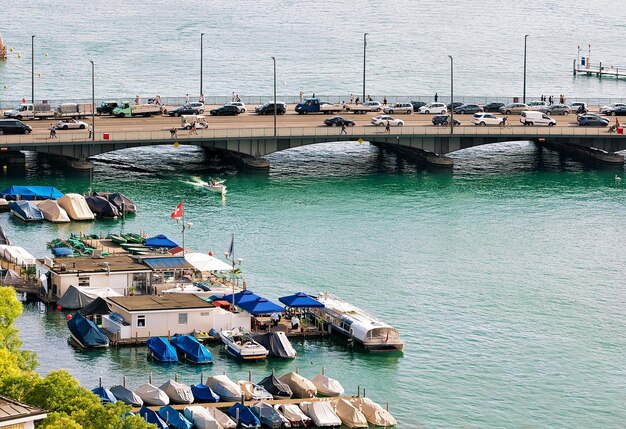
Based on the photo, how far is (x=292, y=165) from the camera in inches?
5625

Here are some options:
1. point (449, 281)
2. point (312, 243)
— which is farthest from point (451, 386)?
point (312, 243)

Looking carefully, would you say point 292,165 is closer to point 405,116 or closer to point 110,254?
point 405,116

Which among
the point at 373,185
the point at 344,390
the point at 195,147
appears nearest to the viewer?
the point at 344,390

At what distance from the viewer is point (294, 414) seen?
238 feet

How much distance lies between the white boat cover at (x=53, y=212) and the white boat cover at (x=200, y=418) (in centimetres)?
4469

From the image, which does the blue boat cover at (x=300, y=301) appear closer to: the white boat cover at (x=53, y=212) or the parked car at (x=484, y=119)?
the white boat cover at (x=53, y=212)

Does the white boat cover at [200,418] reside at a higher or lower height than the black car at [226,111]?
lower

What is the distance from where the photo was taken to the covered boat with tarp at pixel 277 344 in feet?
273

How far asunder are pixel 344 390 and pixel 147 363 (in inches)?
405

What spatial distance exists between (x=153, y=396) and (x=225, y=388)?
3.53 m

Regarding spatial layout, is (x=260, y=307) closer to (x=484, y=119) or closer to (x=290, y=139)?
(x=290, y=139)

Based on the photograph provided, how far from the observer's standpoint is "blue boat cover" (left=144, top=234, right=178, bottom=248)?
102 metres

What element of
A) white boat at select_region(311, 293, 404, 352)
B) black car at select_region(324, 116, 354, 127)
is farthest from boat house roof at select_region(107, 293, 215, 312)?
black car at select_region(324, 116, 354, 127)

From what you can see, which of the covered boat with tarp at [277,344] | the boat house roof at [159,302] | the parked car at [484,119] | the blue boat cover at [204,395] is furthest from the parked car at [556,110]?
the blue boat cover at [204,395]
